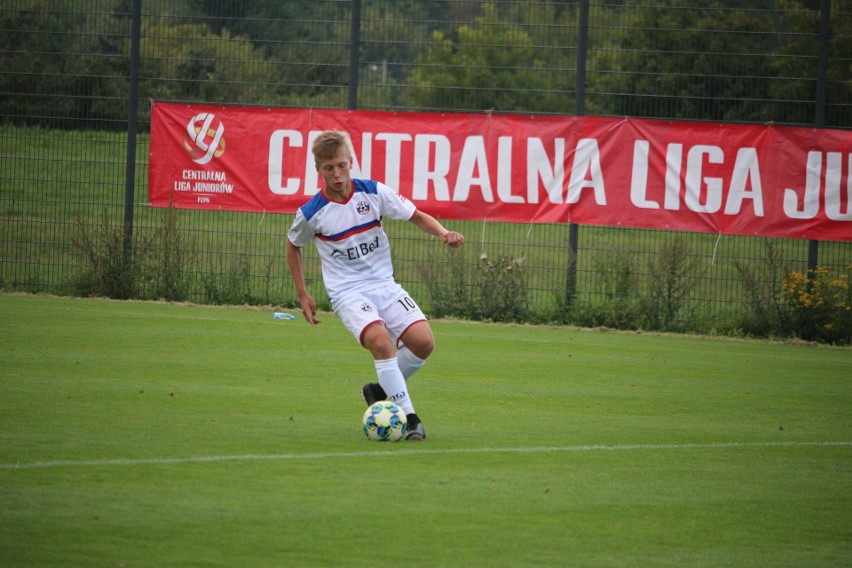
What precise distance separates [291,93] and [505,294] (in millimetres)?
4597

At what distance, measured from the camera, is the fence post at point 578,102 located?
57.2ft

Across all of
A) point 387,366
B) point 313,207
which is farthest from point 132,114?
point 387,366

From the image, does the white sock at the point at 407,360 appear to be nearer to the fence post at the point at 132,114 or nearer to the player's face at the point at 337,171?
the player's face at the point at 337,171

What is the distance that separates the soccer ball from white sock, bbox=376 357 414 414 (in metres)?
0.18

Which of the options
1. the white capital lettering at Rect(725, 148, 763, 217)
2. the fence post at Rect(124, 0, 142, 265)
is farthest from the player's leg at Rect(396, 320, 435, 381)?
the fence post at Rect(124, 0, 142, 265)

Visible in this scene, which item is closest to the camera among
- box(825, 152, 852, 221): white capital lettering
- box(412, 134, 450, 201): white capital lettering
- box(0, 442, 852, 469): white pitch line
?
box(0, 442, 852, 469): white pitch line

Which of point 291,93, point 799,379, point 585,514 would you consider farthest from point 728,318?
point 585,514

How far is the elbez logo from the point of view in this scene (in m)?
18.2

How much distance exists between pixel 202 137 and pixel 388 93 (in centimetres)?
286

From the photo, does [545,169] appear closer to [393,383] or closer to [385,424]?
[393,383]

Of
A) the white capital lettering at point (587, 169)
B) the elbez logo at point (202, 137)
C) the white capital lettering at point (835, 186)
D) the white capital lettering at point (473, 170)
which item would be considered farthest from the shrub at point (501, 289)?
the elbez logo at point (202, 137)

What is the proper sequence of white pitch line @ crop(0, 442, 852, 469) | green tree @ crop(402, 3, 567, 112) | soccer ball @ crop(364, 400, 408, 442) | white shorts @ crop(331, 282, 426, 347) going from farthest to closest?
green tree @ crop(402, 3, 567, 112), white shorts @ crop(331, 282, 426, 347), soccer ball @ crop(364, 400, 408, 442), white pitch line @ crop(0, 442, 852, 469)

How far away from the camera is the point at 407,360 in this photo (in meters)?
9.34

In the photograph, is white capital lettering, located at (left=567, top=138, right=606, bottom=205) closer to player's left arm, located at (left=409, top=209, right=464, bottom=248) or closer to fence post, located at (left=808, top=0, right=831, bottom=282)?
fence post, located at (left=808, top=0, right=831, bottom=282)
